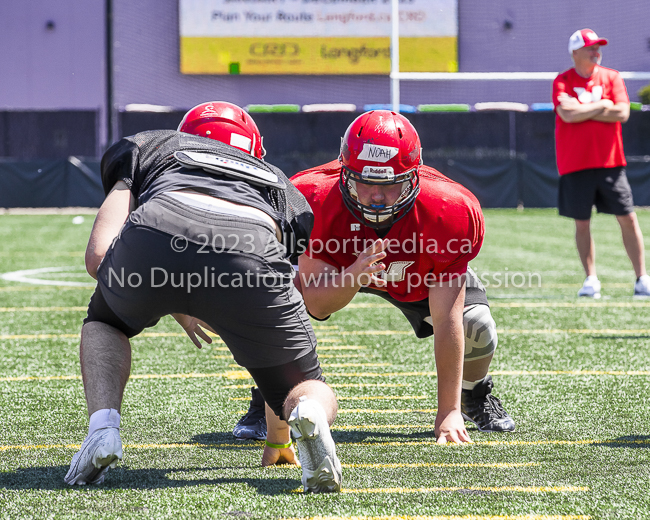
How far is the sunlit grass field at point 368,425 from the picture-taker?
2.19m

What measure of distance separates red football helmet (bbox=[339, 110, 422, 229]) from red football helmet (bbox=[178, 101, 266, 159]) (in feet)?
0.99

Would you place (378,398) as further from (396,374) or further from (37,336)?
(37,336)

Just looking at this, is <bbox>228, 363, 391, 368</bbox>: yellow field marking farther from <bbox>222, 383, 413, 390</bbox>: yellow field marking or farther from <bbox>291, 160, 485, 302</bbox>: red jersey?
<bbox>291, 160, 485, 302</bbox>: red jersey

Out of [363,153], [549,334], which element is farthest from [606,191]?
[363,153]

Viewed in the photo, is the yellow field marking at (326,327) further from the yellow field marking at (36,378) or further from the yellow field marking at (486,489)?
the yellow field marking at (486,489)

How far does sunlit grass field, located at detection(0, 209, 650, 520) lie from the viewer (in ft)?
7.18

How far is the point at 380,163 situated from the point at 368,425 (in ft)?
3.29

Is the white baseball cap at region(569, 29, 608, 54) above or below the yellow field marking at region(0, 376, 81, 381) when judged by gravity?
above

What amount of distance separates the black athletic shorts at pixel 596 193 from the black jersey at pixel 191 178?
13.8 feet

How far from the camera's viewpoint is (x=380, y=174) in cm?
276

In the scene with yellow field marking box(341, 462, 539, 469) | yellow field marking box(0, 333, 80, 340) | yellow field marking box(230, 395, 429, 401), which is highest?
yellow field marking box(341, 462, 539, 469)

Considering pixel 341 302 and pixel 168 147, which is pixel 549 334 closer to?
pixel 341 302

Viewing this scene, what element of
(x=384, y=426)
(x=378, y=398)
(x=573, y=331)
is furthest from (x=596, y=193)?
(x=384, y=426)

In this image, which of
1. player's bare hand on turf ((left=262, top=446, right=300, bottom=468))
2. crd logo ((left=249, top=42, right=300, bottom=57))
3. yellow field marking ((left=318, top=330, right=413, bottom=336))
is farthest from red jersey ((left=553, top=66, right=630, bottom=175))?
crd logo ((left=249, top=42, right=300, bottom=57))
